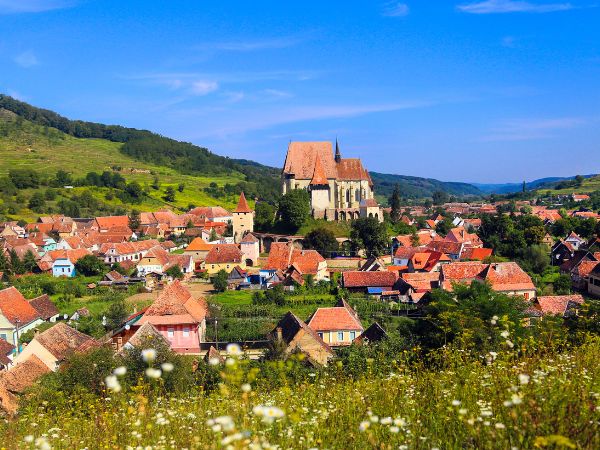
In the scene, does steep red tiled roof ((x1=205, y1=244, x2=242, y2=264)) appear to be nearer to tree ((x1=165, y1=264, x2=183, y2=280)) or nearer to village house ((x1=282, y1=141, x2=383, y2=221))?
tree ((x1=165, y1=264, x2=183, y2=280))

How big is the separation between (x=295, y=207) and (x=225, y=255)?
27.9 ft

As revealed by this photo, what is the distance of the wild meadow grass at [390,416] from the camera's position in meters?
3.46

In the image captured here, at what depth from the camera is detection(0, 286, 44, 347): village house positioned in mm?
28312

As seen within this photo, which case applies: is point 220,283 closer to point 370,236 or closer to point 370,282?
point 370,282

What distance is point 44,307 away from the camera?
3278 cm

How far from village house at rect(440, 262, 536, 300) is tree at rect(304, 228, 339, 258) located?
50.4 ft

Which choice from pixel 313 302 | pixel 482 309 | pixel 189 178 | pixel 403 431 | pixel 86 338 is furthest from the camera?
pixel 189 178

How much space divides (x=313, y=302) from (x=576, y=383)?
33.0 metres

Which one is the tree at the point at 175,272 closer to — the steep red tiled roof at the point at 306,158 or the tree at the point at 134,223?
the steep red tiled roof at the point at 306,158

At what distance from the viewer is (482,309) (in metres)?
17.6

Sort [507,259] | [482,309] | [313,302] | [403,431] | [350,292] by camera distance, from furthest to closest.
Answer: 1. [507,259]
2. [350,292]
3. [313,302]
4. [482,309]
5. [403,431]

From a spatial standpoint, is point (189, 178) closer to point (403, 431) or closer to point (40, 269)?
point (40, 269)

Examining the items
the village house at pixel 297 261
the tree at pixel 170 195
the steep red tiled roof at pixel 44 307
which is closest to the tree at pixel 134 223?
the tree at pixel 170 195

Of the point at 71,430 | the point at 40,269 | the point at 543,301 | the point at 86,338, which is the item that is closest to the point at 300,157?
the point at 40,269
